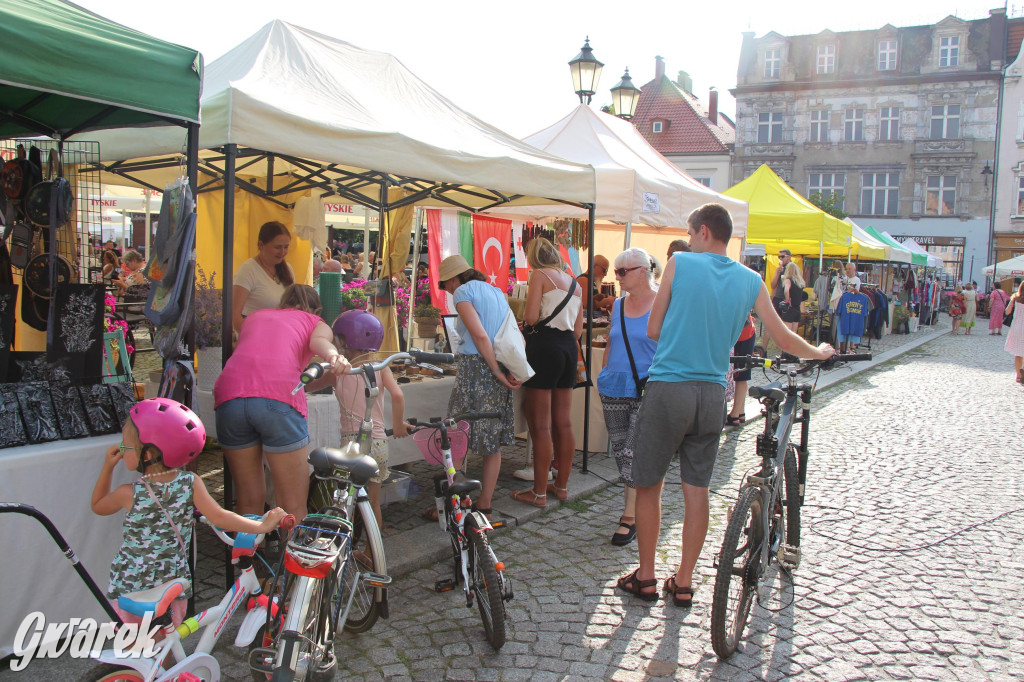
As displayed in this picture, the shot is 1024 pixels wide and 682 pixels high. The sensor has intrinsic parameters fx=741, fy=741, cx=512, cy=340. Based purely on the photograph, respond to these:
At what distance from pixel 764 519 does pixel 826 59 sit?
150 ft

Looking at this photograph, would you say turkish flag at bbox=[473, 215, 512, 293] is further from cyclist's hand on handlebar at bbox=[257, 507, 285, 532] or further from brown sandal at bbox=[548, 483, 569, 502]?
cyclist's hand on handlebar at bbox=[257, 507, 285, 532]

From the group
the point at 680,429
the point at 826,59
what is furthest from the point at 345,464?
the point at 826,59

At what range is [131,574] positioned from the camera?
247cm

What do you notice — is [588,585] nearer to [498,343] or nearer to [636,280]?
[498,343]

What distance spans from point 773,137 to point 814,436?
38.6 m

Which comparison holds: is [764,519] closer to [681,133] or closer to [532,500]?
[532,500]

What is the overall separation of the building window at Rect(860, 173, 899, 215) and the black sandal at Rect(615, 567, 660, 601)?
1657 inches

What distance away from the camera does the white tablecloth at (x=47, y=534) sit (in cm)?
278

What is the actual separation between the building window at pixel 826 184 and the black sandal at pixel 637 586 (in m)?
41.1

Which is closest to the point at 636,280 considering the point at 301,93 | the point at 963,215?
the point at 301,93

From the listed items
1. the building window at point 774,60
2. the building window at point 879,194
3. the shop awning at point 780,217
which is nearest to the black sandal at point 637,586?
the shop awning at point 780,217

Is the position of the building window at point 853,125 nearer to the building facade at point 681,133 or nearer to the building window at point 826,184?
the building window at point 826,184

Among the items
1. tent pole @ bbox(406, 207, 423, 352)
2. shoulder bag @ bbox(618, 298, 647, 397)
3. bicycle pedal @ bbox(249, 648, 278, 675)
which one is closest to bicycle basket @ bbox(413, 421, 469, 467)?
bicycle pedal @ bbox(249, 648, 278, 675)

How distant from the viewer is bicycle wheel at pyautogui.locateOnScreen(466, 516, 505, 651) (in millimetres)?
3135
